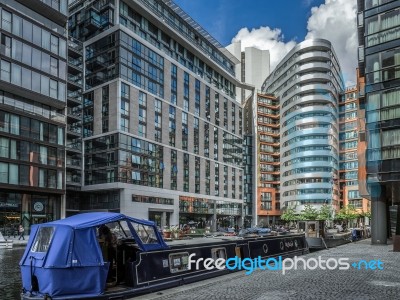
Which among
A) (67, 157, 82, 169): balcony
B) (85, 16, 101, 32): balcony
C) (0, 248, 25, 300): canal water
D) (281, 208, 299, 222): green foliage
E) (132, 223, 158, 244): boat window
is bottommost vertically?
(281, 208, 299, 222): green foliage

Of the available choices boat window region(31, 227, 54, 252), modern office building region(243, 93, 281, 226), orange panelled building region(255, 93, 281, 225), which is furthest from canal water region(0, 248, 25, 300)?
orange panelled building region(255, 93, 281, 225)

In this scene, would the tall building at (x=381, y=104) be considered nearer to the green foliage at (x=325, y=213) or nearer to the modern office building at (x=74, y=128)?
the modern office building at (x=74, y=128)

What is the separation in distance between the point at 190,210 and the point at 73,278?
80.7 metres

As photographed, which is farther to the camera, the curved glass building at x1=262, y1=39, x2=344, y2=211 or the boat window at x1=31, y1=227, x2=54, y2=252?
the curved glass building at x1=262, y1=39, x2=344, y2=211

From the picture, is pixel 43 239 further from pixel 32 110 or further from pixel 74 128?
pixel 74 128

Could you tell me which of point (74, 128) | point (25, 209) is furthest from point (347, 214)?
point (25, 209)

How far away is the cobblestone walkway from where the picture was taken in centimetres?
1336

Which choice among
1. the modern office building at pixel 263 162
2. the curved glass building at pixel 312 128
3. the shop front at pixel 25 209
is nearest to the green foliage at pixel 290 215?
the curved glass building at pixel 312 128

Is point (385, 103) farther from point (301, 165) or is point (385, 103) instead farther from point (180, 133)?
point (301, 165)

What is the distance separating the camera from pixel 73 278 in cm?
1212

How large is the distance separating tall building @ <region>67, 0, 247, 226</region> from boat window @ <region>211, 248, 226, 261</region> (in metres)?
56.6

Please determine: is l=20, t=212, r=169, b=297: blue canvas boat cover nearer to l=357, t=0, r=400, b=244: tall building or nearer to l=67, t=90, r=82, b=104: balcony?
l=357, t=0, r=400, b=244: tall building

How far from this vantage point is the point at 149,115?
272ft

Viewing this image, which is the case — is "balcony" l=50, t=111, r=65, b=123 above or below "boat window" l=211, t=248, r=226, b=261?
above
